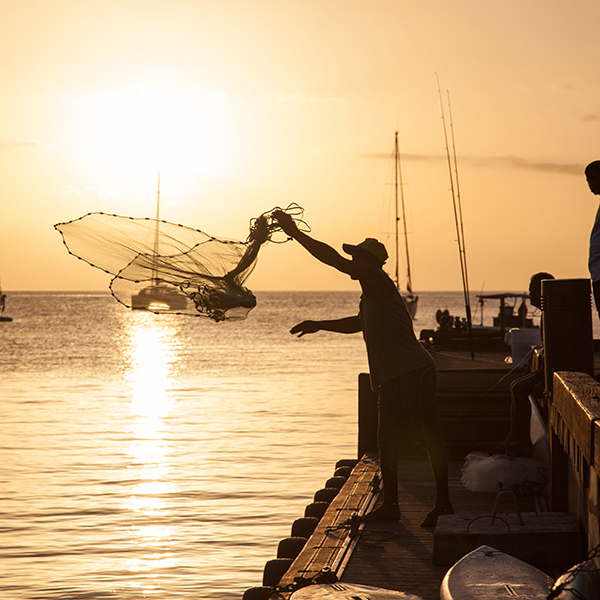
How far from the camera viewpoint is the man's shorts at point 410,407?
6262 millimetres

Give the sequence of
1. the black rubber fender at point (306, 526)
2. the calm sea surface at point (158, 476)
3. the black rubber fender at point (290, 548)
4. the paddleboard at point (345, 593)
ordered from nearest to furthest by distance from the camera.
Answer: the paddleboard at point (345, 593) → the black rubber fender at point (290, 548) → the black rubber fender at point (306, 526) → the calm sea surface at point (158, 476)

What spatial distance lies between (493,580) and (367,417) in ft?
17.5

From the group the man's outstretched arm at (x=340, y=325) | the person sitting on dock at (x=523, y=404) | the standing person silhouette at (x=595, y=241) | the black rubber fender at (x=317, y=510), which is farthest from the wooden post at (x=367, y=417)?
the standing person silhouette at (x=595, y=241)

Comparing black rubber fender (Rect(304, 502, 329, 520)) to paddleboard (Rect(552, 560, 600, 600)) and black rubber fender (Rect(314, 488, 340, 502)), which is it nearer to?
black rubber fender (Rect(314, 488, 340, 502))

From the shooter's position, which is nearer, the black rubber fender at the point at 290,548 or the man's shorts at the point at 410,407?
the man's shorts at the point at 410,407

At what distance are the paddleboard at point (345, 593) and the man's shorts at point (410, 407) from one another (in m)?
1.91

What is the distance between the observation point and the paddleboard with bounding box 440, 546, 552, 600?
13.8 feet

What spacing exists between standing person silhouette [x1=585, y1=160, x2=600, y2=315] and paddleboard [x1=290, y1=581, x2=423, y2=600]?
10.3 ft

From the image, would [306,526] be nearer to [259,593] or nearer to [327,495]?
[327,495]

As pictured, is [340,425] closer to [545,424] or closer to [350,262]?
[545,424]

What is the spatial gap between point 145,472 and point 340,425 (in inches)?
262

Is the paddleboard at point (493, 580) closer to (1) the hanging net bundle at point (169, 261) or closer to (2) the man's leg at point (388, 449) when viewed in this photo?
(2) the man's leg at point (388, 449)

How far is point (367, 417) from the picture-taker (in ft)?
31.8

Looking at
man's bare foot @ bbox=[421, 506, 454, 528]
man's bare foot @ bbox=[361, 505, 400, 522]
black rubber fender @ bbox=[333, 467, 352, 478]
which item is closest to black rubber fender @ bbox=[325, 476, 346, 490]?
black rubber fender @ bbox=[333, 467, 352, 478]
